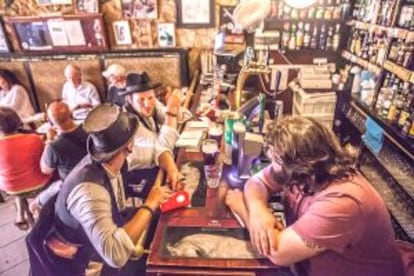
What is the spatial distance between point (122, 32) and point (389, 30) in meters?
3.20

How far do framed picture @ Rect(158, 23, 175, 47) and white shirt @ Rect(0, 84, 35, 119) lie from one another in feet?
6.61

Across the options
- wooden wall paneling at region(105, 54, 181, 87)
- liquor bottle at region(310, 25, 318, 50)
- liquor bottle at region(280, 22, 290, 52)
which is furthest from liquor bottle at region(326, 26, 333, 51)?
wooden wall paneling at region(105, 54, 181, 87)

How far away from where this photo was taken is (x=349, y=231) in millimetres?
1109

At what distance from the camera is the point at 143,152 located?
2.21m

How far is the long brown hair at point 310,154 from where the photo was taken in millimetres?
1199

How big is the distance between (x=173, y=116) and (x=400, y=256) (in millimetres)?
1670

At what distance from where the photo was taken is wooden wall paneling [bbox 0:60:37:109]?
4.32 meters

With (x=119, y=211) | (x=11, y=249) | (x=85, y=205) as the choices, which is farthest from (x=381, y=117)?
(x=11, y=249)

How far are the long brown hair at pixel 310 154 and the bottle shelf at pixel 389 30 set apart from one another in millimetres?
1832

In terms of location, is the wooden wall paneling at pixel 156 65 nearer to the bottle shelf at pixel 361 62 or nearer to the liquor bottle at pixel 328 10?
the liquor bottle at pixel 328 10

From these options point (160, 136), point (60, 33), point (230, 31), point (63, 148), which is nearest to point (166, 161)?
point (160, 136)

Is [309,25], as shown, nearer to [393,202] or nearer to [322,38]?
[322,38]

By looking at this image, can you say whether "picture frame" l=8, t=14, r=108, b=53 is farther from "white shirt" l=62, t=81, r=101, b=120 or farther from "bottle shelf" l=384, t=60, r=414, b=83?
"bottle shelf" l=384, t=60, r=414, b=83

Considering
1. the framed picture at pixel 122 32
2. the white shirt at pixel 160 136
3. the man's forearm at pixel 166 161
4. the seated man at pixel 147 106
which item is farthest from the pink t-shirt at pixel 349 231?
the framed picture at pixel 122 32
